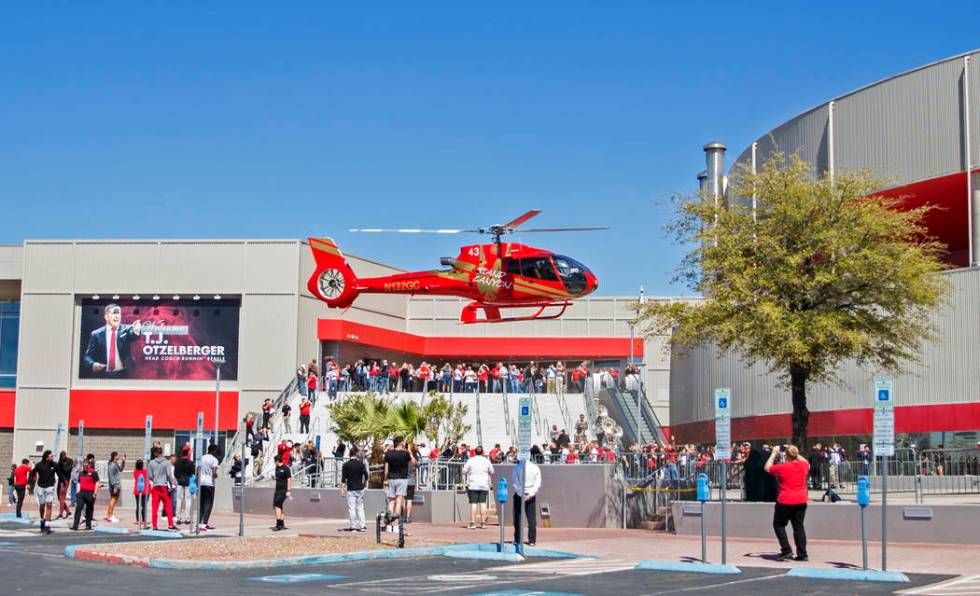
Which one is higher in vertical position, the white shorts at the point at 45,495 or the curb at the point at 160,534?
the white shorts at the point at 45,495

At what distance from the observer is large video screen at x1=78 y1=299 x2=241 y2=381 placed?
51.0 metres

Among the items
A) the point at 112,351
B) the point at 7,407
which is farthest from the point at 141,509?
the point at 7,407

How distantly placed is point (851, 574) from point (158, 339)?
1576 inches

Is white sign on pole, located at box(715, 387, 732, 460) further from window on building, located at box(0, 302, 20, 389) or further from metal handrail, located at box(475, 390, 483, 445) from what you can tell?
window on building, located at box(0, 302, 20, 389)

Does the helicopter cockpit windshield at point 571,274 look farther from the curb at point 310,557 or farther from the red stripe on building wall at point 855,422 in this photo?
the curb at point 310,557

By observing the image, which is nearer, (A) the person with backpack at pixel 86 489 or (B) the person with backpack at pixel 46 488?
(A) the person with backpack at pixel 86 489

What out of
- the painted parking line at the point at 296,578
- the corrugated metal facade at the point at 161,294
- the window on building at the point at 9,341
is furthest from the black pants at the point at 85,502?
the window on building at the point at 9,341

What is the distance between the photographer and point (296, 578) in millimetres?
15688

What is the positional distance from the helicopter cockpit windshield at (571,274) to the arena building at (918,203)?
21.3 feet

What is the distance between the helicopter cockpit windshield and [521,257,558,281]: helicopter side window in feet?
0.66

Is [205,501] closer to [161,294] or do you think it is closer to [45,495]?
[45,495]

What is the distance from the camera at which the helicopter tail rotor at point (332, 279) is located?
40.2 meters

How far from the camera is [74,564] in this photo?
1722 cm

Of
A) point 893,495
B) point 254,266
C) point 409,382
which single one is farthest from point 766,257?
point 254,266
